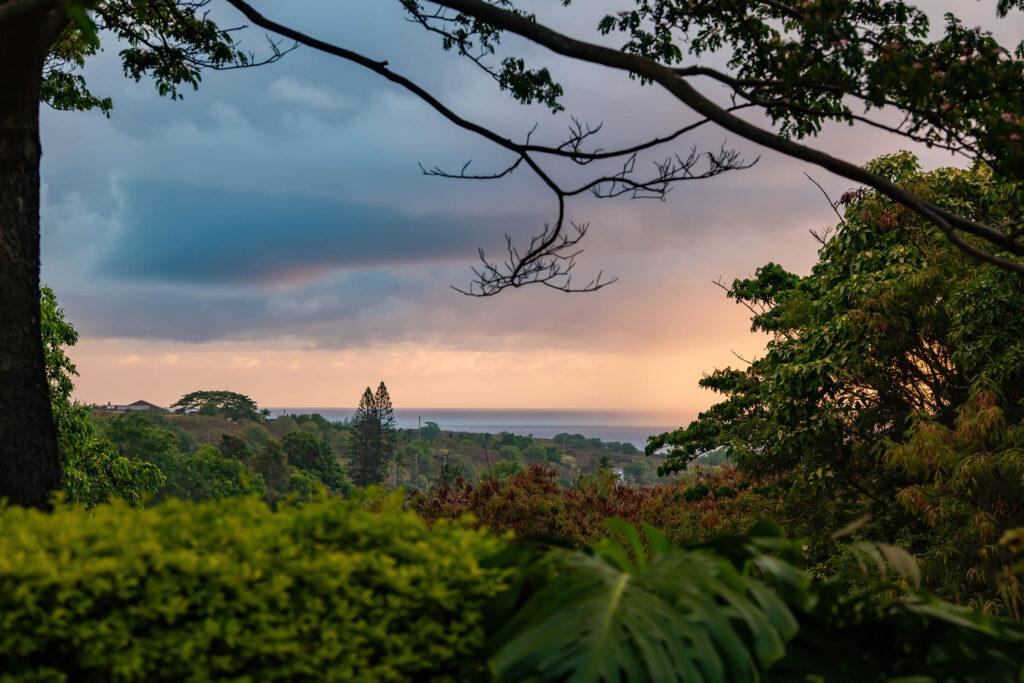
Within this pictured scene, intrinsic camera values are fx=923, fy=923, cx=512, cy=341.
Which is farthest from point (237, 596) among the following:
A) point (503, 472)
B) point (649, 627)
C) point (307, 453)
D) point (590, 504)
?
point (307, 453)

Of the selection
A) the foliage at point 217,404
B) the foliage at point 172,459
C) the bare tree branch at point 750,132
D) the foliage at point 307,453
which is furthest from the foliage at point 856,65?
the foliage at point 217,404

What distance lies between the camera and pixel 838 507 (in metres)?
16.3

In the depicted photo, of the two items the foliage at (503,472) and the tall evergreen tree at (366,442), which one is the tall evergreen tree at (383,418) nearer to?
the tall evergreen tree at (366,442)

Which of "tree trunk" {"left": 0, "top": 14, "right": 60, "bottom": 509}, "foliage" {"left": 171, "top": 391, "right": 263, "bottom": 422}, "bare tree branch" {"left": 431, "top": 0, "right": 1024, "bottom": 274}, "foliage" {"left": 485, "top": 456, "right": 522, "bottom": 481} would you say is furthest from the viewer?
→ "foliage" {"left": 171, "top": 391, "right": 263, "bottom": 422}

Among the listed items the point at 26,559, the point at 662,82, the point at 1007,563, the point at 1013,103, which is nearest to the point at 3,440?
the point at 26,559

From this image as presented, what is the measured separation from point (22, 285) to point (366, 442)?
3138 inches

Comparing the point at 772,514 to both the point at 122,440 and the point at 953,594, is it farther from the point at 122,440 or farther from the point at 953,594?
the point at 122,440

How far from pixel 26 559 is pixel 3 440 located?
4.98m

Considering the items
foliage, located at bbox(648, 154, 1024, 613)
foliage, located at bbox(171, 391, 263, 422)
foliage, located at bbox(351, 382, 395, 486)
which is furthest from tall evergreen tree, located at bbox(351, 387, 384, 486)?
foliage, located at bbox(648, 154, 1024, 613)

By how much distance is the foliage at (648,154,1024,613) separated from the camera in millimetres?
12594

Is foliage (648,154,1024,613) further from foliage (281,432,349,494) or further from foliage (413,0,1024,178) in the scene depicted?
foliage (281,432,349,494)

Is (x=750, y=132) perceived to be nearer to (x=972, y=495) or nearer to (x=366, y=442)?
(x=972, y=495)

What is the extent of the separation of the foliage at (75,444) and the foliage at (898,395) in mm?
10661

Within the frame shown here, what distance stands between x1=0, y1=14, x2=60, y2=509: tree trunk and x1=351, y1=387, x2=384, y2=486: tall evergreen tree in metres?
77.2
